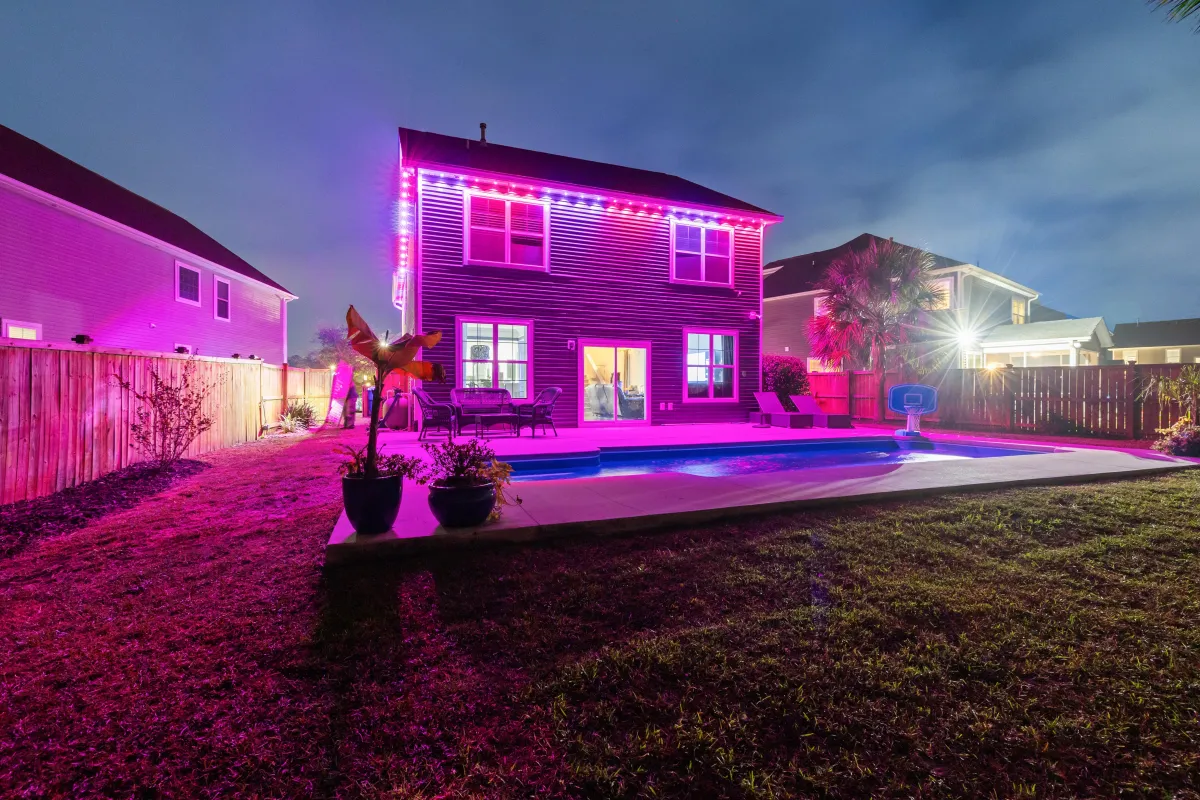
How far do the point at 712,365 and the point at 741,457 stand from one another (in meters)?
4.38

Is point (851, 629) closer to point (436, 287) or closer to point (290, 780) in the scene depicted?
point (290, 780)

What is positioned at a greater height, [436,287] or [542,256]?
[542,256]

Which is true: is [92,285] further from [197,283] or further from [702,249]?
[702,249]

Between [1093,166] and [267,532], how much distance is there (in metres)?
76.4

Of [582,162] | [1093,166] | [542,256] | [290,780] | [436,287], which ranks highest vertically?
[1093,166]

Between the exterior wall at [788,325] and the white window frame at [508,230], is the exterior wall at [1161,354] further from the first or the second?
the white window frame at [508,230]

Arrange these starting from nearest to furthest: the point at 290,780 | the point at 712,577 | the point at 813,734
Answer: the point at 290,780 → the point at 813,734 → the point at 712,577

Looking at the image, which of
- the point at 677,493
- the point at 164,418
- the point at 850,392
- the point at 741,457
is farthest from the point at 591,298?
the point at 850,392

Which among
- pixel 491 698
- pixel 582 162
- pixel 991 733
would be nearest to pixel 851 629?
pixel 991 733

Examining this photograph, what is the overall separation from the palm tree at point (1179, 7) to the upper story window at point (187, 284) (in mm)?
19948

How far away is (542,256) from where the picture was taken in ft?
35.3

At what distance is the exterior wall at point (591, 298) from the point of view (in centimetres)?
999

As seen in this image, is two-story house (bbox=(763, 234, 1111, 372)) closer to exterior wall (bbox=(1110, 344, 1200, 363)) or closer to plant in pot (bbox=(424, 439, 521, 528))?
exterior wall (bbox=(1110, 344, 1200, 363))

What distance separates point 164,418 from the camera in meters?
6.54
